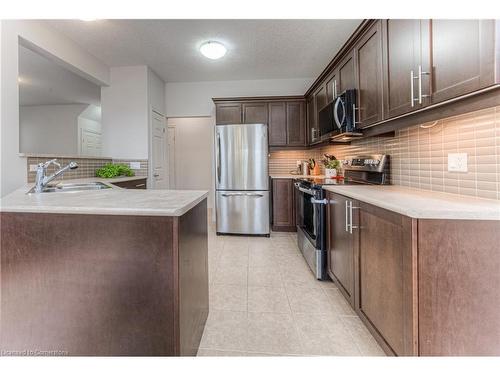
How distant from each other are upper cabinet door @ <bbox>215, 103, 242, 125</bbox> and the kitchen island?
3143mm

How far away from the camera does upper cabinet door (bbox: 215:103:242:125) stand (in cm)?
414

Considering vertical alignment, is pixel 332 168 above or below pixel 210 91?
below

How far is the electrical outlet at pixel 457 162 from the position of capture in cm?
149

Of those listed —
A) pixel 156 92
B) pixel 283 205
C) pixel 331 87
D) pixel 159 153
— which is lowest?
pixel 283 205

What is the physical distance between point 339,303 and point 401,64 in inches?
70.7

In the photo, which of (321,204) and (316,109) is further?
(316,109)

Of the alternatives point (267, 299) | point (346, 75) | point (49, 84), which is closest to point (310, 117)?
point (346, 75)

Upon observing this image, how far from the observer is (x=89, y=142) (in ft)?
20.5

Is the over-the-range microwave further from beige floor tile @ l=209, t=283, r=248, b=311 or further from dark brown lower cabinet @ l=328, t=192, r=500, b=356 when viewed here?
beige floor tile @ l=209, t=283, r=248, b=311

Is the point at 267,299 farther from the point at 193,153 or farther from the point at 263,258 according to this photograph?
the point at 193,153
